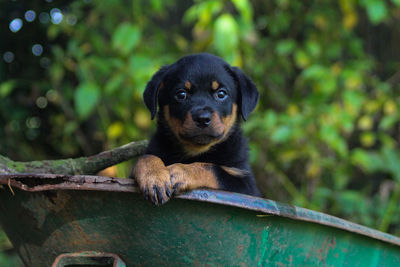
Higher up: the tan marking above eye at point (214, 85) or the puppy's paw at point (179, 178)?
the tan marking above eye at point (214, 85)

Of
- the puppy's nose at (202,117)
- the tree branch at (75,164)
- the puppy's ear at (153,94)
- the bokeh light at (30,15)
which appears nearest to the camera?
the tree branch at (75,164)

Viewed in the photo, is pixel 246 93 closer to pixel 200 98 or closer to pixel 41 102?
pixel 200 98

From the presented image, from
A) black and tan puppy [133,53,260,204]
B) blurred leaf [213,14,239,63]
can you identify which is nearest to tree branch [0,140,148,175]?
black and tan puppy [133,53,260,204]

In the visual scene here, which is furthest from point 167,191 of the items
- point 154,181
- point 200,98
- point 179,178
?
Answer: point 200,98

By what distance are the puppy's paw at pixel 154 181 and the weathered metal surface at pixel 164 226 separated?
41mm

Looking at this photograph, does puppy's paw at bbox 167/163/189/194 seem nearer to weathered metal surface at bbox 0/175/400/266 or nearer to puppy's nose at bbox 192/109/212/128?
weathered metal surface at bbox 0/175/400/266

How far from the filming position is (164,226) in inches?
62.6

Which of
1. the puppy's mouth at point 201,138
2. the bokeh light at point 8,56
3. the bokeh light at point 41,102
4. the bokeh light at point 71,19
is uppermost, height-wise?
the bokeh light at point 71,19

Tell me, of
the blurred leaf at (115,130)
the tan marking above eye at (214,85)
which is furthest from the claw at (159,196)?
the blurred leaf at (115,130)

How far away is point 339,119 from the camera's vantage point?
4.34 meters

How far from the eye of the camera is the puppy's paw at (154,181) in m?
1.53

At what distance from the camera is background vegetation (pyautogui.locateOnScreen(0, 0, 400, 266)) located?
438cm

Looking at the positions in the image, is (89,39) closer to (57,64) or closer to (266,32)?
(57,64)

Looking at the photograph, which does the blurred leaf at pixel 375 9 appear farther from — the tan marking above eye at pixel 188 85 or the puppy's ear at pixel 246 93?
the tan marking above eye at pixel 188 85
